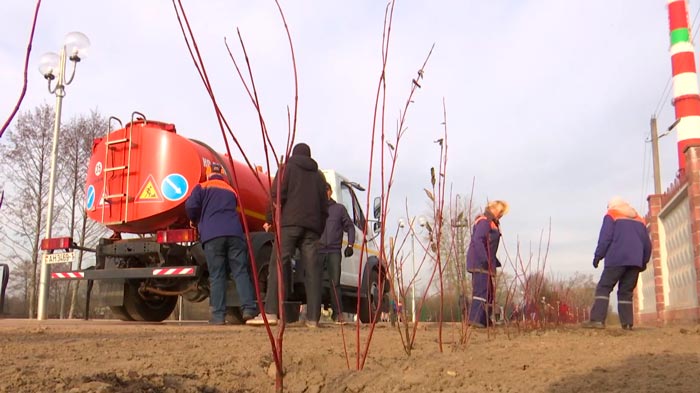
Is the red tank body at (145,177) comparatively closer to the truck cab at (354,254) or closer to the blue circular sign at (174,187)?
the blue circular sign at (174,187)

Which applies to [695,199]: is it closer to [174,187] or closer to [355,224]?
[355,224]

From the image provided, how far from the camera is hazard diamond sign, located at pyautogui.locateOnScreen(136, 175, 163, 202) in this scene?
23.3ft

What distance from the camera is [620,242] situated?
265 inches

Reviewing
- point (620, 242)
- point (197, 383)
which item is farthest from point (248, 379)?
point (620, 242)

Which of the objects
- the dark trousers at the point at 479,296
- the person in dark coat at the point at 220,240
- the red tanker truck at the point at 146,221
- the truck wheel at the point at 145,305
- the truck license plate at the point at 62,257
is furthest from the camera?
the truck wheel at the point at 145,305

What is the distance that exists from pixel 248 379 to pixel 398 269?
58.2 inches

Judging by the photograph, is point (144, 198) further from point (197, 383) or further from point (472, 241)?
point (197, 383)

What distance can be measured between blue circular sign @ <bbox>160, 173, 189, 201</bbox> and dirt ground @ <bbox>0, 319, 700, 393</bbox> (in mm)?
3433

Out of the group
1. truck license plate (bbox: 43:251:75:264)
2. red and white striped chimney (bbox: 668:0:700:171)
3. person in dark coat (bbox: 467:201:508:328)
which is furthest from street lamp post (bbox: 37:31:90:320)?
red and white striped chimney (bbox: 668:0:700:171)

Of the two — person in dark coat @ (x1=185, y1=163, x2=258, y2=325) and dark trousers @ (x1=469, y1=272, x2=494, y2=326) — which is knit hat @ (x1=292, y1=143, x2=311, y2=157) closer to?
person in dark coat @ (x1=185, y1=163, x2=258, y2=325)

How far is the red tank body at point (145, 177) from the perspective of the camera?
7105 mm

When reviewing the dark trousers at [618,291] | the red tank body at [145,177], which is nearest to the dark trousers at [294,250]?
the red tank body at [145,177]

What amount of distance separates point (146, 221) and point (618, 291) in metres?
5.69

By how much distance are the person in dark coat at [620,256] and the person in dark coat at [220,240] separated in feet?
12.8
